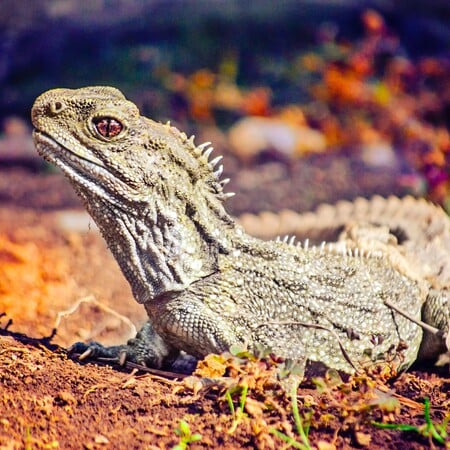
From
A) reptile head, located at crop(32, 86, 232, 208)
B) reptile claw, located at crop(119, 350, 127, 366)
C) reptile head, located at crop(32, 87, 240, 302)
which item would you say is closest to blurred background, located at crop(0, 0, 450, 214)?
reptile claw, located at crop(119, 350, 127, 366)

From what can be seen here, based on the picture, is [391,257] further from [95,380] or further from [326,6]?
[326,6]

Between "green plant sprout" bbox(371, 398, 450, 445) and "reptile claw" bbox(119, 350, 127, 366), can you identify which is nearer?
"green plant sprout" bbox(371, 398, 450, 445)

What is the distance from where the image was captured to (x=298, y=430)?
3.84m

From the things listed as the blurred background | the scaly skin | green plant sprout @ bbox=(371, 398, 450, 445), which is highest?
the blurred background

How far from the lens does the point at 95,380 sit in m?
4.43

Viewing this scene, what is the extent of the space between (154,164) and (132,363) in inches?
57.7

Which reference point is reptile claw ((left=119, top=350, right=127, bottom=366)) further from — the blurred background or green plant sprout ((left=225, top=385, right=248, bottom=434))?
the blurred background

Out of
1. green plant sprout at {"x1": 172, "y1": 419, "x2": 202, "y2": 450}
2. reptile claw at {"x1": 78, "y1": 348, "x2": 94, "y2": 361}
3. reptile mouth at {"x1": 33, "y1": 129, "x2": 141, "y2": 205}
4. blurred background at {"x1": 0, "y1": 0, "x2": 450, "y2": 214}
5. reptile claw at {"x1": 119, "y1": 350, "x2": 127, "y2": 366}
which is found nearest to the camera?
green plant sprout at {"x1": 172, "y1": 419, "x2": 202, "y2": 450}

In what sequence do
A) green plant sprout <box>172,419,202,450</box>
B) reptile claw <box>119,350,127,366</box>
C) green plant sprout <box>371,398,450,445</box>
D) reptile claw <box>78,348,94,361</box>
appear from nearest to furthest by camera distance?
green plant sprout <box>172,419,202,450</box> < green plant sprout <box>371,398,450,445</box> < reptile claw <box>78,348,94,361</box> < reptile claw <box>119,350,127,366</box>

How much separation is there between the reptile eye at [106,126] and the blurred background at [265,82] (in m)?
4.74

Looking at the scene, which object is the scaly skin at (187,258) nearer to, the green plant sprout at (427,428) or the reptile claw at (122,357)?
the reptile claw at (122,357)

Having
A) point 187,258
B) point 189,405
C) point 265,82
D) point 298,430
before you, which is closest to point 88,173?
point 187,258

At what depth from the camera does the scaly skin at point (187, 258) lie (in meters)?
4.61

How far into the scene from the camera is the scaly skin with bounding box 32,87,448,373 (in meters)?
4.61
